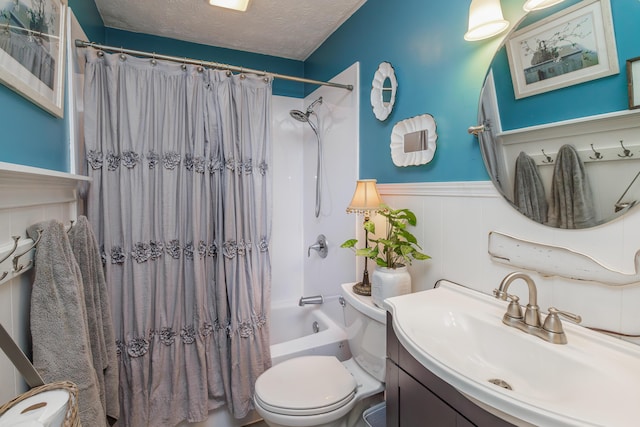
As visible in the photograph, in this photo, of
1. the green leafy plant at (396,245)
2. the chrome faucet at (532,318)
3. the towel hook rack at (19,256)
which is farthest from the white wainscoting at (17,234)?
the chrome faucet at (532,318)

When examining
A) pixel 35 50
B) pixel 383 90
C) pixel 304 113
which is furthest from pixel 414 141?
pixel 35 50

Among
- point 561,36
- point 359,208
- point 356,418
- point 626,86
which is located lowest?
point 356,418

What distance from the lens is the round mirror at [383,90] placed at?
64.3 inches

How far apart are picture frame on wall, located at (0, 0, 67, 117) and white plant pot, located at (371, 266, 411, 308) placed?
1325 mm

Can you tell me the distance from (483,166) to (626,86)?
442 millimetres

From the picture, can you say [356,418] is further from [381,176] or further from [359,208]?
[381,176]

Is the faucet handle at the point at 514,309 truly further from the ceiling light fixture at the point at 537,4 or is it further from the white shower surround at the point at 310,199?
the white shower surround at the point at 310,199

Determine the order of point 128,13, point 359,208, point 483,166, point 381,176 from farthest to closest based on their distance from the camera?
point 128,13, point 381,176, point 359,208, point 483,166

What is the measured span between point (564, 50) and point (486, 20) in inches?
10.2

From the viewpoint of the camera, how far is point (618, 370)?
71cm

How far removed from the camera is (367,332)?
4.57 feet

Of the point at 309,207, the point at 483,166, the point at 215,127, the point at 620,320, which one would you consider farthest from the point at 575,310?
the point at 309,207

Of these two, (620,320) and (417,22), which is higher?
(417,22)

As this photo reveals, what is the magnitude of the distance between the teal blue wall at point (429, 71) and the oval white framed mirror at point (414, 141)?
3 cm
